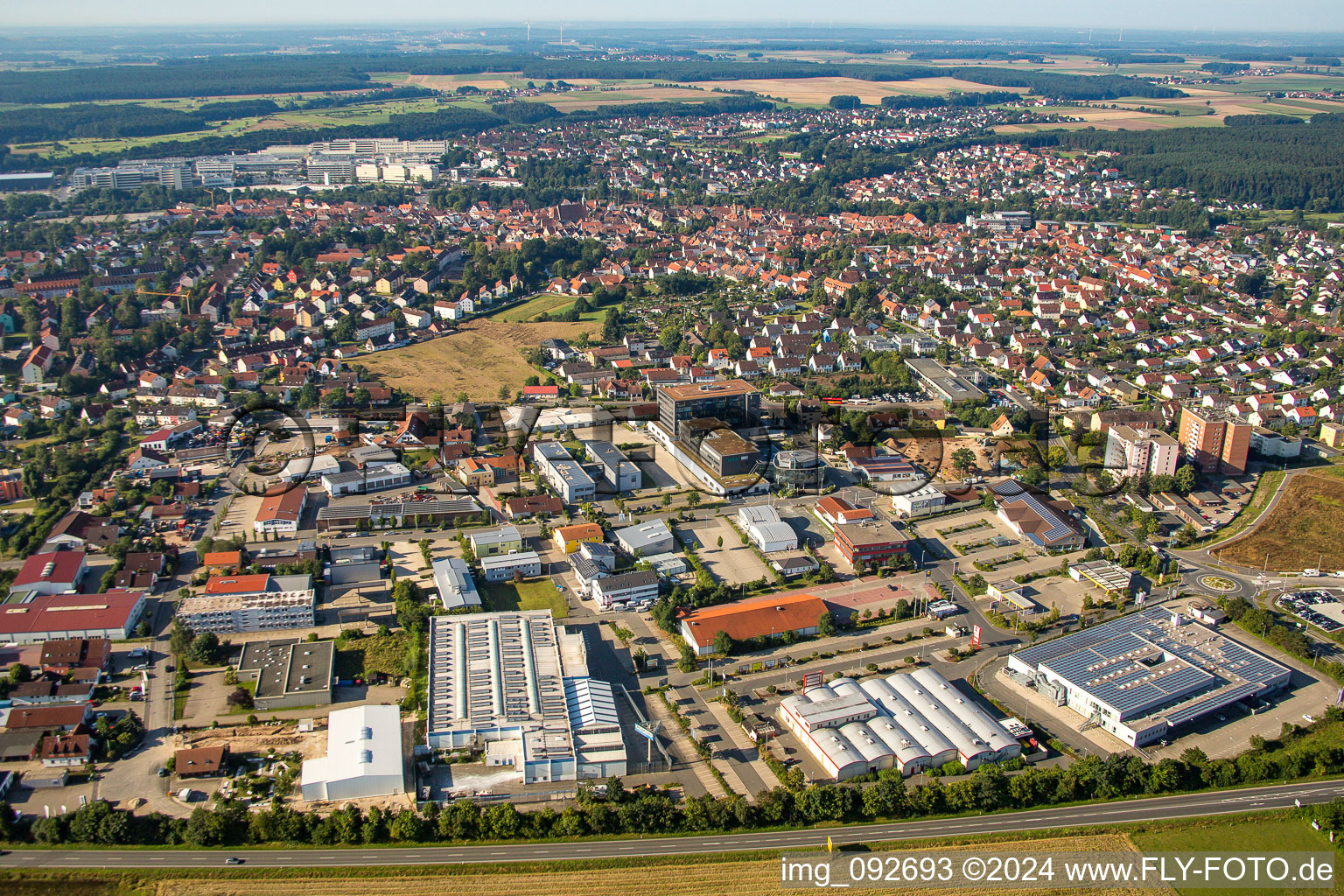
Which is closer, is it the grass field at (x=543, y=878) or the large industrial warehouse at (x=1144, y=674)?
the grass field at (x=543, y=878)

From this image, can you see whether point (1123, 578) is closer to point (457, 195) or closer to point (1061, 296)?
point (1061, 296)

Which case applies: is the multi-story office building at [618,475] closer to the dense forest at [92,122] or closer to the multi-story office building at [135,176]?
the multi-story office building at [135,176]

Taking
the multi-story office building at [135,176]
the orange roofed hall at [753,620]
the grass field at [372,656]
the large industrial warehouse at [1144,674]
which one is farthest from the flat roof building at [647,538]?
the multi-story office building at [135,176]

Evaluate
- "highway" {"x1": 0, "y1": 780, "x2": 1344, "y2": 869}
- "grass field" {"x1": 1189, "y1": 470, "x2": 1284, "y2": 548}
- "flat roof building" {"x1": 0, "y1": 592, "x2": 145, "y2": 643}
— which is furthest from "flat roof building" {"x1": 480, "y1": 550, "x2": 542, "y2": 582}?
"grass field" {"x1": 1189, "y1": 470, "x2": 1284, "y2": 548}

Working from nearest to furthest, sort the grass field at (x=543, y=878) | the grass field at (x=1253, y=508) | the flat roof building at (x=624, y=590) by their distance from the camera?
the grass field at (x=543, y=878) < the flat roof building at (x=624, y=590) < the grass field at (x=1253, y=508)

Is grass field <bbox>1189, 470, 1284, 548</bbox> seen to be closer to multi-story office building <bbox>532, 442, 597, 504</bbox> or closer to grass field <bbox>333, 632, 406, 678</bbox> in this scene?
multi-story office building <bbox>532, 442, 597, 504</bbox>

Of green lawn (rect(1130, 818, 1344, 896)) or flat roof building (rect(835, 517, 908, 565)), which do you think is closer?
green lawn (rect(1130, 818, 1344, 896))
